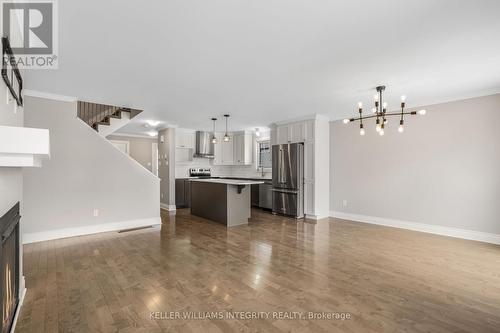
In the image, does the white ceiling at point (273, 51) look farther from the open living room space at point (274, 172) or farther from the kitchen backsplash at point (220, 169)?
the kitchen backsplash at point (220, 169)

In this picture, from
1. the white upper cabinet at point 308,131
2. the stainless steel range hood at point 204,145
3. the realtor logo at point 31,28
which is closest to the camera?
the realtor logo at point 31,28

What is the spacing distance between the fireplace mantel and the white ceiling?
1.27 meters

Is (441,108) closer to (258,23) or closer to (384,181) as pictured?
(384,181)

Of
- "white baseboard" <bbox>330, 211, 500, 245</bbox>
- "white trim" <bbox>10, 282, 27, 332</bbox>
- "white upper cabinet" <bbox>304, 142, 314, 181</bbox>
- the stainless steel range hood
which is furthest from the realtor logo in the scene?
"white baseboard" <bbox>330, 211, 500, 245</bbox>

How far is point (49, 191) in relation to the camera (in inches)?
163

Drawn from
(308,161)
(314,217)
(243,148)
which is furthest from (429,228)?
(243,148)

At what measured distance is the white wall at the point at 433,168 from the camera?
409 centimetres

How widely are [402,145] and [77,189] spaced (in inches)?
250

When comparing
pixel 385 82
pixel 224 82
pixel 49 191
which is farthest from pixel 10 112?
pixel 385 82

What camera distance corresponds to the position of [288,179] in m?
6.25

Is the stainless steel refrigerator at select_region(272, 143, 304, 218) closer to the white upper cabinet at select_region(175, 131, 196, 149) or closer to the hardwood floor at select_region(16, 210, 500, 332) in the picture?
the hardwood floor at select_region(16, 210, 500, 332)

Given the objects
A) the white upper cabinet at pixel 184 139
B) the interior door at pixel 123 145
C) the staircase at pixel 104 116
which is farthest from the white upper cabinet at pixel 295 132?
the interior door at pixel 123 145

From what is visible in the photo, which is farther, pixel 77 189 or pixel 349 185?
pixel 349 185

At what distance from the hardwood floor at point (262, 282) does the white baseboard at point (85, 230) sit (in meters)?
0.19
